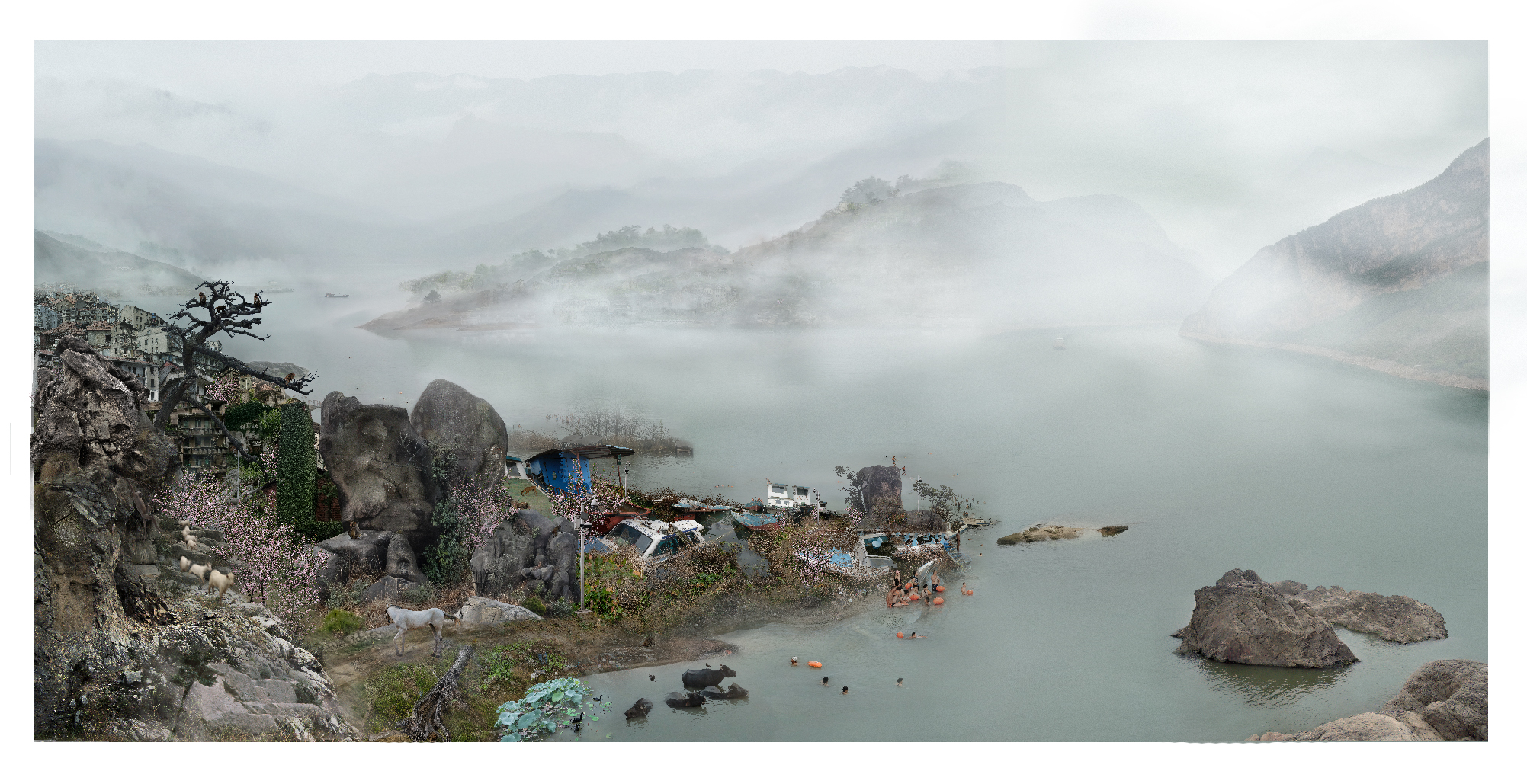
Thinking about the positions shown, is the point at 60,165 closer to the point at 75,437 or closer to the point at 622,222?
the point at 75,437

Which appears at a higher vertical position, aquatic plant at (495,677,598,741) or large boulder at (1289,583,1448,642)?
large boulder at (1289,583,1448,642)

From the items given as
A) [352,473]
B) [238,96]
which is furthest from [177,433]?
[238,96]

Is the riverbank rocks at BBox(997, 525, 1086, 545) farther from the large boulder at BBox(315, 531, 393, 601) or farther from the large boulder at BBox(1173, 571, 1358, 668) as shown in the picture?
the large boulder at BBox(315, 531, 393, 601)

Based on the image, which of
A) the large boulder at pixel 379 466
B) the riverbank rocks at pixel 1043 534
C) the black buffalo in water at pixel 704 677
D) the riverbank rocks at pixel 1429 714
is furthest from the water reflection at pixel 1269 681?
the large boulder at pixel 379 466

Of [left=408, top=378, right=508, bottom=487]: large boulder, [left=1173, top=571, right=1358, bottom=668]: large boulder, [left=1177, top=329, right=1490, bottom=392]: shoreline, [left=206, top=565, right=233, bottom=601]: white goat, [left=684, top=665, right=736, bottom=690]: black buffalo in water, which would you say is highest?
[left=1177, top=329, right=1490, bottom=392]: shoreline

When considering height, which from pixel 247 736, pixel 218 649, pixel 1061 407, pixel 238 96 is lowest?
Result: pixel 247 736

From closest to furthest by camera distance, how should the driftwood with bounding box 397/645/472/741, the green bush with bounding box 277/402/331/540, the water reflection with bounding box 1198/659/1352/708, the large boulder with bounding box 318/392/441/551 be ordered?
1. the driftwood with bounding box 397/645/472/741
2. the water reflection with bounding box 1198/659/1352/708
3. the green bush with bounding box 277/402/331/540
4. the large boulder with bounding box 318/392/441/551

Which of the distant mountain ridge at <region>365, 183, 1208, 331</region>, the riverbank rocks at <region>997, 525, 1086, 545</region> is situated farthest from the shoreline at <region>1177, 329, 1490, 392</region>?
the riverbank rocks at <region>997, 525, 1086, 545</region>
